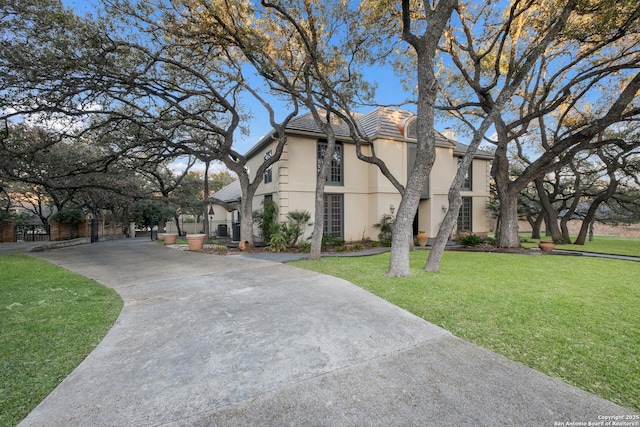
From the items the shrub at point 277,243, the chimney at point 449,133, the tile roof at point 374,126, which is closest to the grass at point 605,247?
the tile roof at point 374,126

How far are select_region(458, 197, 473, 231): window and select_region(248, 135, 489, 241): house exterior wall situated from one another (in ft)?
1.02

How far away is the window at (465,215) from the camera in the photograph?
16.5 meters

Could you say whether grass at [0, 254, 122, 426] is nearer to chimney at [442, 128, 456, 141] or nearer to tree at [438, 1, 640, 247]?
tree at [438, 1, 640, 247]

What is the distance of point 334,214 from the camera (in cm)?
1359

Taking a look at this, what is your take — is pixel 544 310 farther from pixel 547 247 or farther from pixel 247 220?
pixel 247 220

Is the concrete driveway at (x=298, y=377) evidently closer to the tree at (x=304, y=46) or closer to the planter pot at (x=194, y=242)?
the tree at (x=304, y=46)

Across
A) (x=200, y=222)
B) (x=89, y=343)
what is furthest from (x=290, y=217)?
(x=200, y=222)

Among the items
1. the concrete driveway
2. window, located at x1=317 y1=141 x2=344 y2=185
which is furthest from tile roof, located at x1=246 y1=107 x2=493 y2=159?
the concrete driveway

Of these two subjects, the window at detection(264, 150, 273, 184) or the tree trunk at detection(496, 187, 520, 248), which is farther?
the window at detection(264, 150, 273, 184)

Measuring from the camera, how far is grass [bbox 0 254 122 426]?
2416 mm

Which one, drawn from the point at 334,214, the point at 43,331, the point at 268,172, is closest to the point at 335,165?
the point at 334,214

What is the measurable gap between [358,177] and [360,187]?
20.4 inches

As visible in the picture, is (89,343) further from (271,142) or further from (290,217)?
(271,142)

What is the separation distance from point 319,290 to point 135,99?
1071cm
